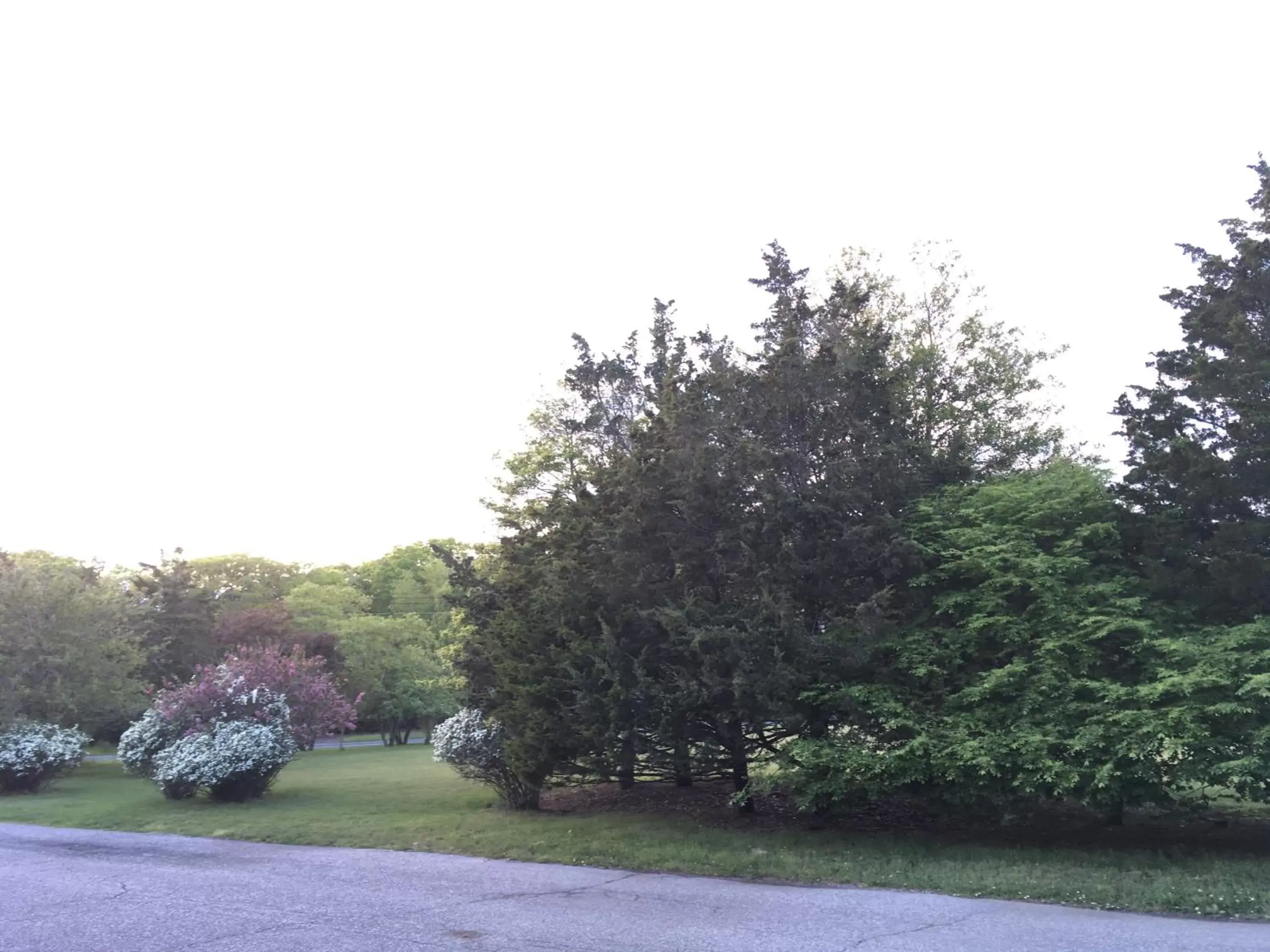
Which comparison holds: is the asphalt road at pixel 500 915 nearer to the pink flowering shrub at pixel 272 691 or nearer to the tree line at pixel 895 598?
the tree line at pixel 895 598

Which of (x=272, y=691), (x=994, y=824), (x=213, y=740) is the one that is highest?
(x=272, y=691)

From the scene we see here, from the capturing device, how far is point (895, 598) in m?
11.5

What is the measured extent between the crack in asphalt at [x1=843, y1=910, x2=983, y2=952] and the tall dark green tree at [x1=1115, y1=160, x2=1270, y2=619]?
5.14 meters

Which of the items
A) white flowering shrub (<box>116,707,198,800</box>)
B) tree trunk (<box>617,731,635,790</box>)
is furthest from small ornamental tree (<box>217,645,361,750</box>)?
tree trunk (<box>617,731,635,790</box>)

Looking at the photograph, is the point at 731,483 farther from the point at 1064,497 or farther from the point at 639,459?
the point at 1064,497

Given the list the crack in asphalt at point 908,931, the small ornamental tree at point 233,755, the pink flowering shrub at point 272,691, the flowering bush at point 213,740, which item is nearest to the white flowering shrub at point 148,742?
the flowering bush at point 213,740

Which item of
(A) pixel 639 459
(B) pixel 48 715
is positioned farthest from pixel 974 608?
(B) pixel 48 715

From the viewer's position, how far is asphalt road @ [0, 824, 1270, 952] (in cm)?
654

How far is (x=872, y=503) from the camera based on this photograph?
11812mm

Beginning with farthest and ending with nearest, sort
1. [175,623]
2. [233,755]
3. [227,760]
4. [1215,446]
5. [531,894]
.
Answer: [175,623] → [233,755] → [227,760] → [1215,446] → [531,894]

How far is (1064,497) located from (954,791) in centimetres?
384

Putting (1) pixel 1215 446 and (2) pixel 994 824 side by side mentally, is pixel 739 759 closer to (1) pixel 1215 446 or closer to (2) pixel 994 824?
(2) pixel 994 824

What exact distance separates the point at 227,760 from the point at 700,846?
9.38 meters

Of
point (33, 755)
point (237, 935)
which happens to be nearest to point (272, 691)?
point (33, 755)
